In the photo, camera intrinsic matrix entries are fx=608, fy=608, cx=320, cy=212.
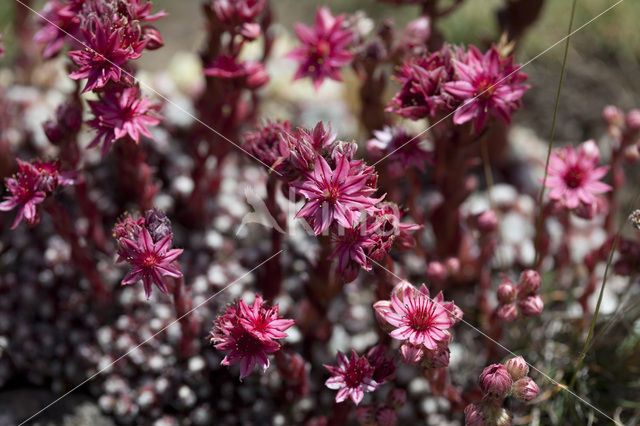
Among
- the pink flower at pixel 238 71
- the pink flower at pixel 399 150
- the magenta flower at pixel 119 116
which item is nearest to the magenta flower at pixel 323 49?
the pink flower at pixel 238 71

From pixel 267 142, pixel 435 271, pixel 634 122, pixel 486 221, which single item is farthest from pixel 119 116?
pixel 634 122

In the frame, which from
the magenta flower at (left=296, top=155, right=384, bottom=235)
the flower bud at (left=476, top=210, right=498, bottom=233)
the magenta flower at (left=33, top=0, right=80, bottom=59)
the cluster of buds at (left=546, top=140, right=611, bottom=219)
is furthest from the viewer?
the flower bud at (left=476, top=210, right=498, bottom=233)

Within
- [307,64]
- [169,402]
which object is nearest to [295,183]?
[307,64]

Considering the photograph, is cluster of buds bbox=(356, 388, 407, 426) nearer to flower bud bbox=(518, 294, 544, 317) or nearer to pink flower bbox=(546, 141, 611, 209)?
flower bud bbox=(518, 294, 544, 317)

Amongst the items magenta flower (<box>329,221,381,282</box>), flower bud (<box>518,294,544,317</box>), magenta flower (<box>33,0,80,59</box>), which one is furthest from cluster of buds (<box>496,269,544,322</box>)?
magenta flower (<box>33,0,80,59</box>)

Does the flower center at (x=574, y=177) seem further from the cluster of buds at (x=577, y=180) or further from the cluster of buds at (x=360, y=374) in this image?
the cluster of buds at (x=360, y=374)

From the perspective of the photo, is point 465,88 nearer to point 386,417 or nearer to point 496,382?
point 496,382

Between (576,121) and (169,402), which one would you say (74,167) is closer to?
(169,402)
